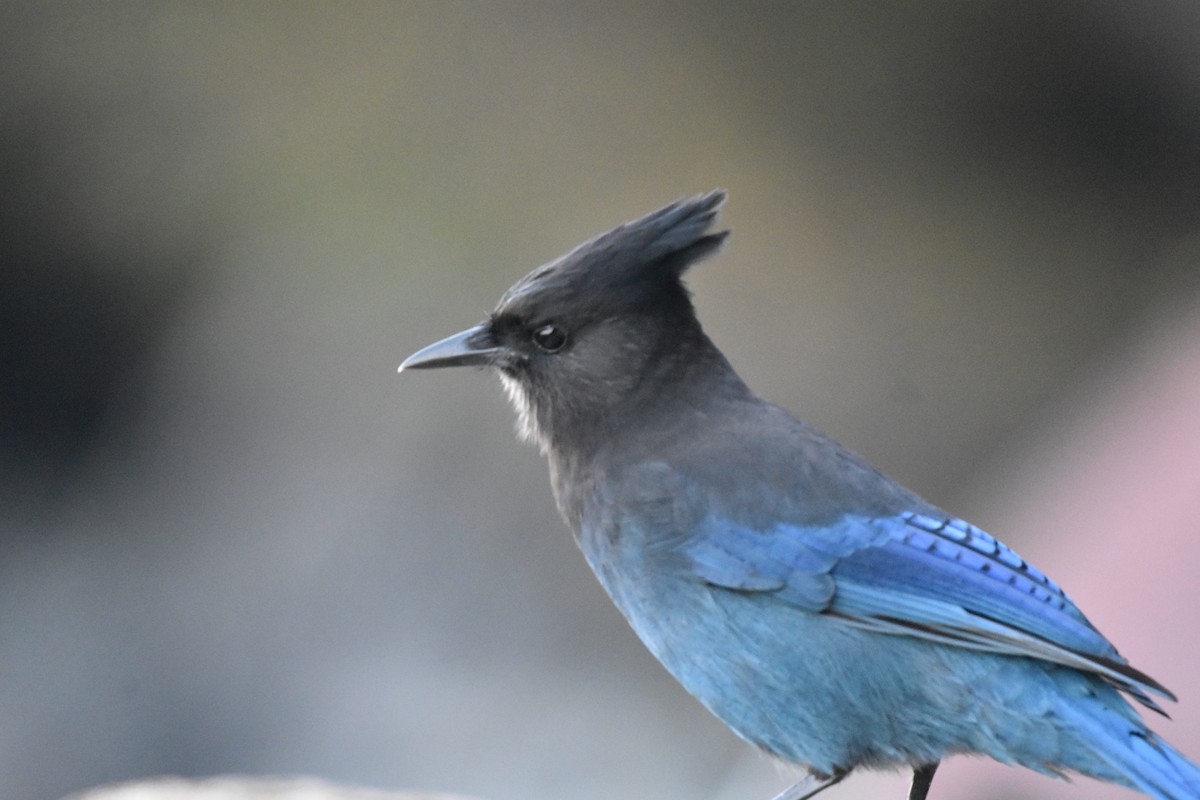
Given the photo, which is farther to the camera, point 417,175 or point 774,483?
point 417,175

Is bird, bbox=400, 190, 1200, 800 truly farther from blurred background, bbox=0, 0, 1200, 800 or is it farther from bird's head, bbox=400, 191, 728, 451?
blurred background, bbox=0, 0, 1200, 800

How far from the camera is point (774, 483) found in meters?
2.70

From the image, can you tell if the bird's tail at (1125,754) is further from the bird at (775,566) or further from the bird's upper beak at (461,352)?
the bird's upper beak at (461,352)

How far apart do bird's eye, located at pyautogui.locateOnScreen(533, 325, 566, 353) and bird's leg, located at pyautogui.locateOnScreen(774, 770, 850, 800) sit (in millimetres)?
929

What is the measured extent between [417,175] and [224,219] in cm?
74

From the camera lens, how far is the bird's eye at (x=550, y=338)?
2.90m

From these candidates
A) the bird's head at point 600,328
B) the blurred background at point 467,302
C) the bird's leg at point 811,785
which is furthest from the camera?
the blurred background at point 467,302

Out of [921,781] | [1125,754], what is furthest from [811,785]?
[1125,754]

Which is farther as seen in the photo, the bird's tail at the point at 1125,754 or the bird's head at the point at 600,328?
the bird's head at the point at 600,328

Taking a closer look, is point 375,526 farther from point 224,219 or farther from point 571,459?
point 571,459

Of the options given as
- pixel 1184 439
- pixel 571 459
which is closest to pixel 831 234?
pixel 1184 439

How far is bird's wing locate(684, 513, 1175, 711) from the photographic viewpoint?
7.95 feet

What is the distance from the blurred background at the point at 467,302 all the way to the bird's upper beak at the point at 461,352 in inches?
75.5

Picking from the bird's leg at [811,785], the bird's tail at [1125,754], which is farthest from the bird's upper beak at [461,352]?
the bird's tail at [1125,754]
